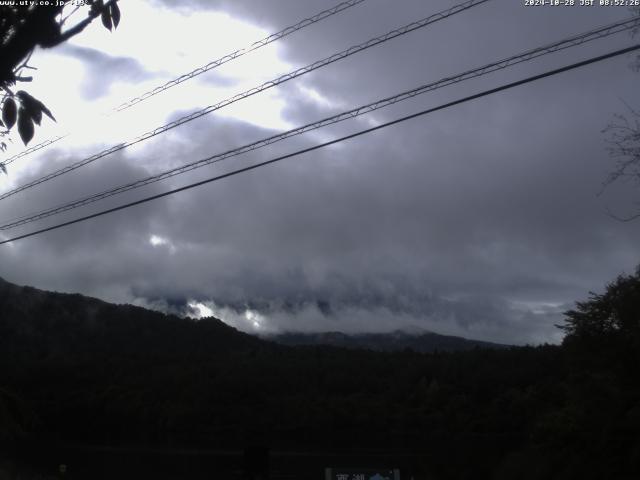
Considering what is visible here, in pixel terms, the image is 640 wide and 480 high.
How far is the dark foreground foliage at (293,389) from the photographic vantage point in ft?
132

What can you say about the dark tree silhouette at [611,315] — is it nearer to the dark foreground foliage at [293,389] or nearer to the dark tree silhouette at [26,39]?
the dark foreground foliage at [293,389]

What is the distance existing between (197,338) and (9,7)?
118 metres

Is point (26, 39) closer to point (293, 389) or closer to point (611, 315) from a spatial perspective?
point (611, 315)

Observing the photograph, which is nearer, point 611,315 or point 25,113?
point 25,113

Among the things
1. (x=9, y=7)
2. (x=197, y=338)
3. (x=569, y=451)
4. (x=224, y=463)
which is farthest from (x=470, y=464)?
(x=197, y=338)

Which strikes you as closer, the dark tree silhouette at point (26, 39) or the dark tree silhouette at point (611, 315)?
the dark tree silhouette at point (26, 39)

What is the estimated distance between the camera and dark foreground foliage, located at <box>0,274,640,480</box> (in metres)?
40.3

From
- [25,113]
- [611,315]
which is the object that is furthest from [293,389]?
[25,113]

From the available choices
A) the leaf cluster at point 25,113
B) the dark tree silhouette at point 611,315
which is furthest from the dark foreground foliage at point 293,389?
the leaf cluster at point 25,113

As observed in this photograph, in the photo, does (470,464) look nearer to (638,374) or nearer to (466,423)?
(638,374)

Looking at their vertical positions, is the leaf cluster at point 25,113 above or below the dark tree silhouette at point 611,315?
below

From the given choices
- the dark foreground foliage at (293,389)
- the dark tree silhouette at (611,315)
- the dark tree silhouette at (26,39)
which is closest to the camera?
the dark tree silhouette at (26,39)

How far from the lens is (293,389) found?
93.7 metres

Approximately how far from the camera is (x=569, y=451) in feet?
109
